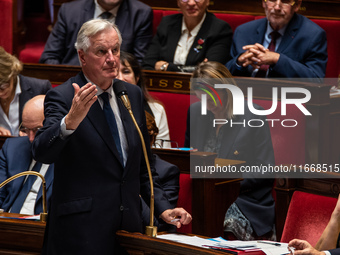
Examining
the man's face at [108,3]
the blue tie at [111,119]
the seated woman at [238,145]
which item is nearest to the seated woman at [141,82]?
the seated woman at [238,145]

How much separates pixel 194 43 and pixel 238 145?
29.8 inches

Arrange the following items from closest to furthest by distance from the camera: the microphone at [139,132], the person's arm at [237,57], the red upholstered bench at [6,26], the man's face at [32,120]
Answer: the microphone at [139,132] < the man's face at [32,120] < the person's arm at [237,57] < the red upholstered bench at [6,26]

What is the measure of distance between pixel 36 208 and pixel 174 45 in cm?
115

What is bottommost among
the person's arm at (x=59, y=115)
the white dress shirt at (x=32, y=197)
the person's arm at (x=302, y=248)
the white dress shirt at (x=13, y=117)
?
the white dress shirt at (x=32, y=197)

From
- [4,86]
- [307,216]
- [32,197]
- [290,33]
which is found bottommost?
[32,197]

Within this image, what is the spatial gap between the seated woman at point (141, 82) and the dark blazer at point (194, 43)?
32 cm

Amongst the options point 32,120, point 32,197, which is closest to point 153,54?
point 32,120

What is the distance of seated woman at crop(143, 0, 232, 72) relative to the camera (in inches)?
97.0

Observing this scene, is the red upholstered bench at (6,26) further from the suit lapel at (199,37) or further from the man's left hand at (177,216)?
the man's left hand at (177,216)

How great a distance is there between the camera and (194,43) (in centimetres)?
250

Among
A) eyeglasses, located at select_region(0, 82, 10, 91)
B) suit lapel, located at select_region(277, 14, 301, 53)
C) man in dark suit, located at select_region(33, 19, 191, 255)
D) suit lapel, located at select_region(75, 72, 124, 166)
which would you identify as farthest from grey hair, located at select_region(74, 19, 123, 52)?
suit lapel, located at select_region(277, 14, 301, 53)

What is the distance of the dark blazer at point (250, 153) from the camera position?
176 cm

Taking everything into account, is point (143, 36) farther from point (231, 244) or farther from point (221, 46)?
point (231, 244)
